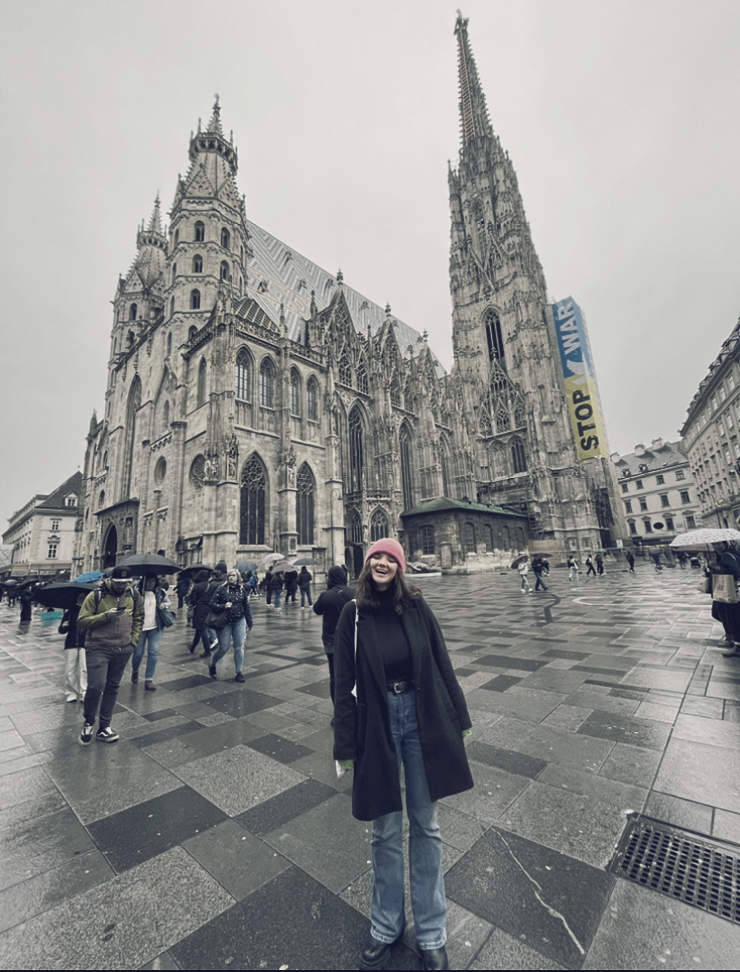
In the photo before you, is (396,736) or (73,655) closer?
(396,736)

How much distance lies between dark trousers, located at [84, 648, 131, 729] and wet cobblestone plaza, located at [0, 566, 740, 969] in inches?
12.9

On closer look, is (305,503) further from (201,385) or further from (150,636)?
(150,636)

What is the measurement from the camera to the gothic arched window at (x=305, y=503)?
2667 cm

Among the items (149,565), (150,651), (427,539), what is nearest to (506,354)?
(427,539)

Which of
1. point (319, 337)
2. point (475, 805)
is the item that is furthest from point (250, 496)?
point (475, 805)

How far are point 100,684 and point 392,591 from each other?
4.02 m

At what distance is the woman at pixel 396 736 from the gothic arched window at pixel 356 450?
30630mm

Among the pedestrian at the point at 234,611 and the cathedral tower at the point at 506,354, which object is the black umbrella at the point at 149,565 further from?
the cathedral tower at the point at 506,354

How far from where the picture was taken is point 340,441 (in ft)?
104

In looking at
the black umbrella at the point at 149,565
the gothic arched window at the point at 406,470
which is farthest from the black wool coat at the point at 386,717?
the gothic arched window at the point at 406,470

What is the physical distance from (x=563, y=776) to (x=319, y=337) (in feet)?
105

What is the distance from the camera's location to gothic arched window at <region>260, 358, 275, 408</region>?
2650cm

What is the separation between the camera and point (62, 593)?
4.97 m

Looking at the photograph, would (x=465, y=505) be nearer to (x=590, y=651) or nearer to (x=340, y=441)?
(x=340, y=441)
